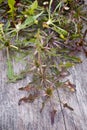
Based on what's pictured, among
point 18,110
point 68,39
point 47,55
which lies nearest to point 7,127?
point 18,110

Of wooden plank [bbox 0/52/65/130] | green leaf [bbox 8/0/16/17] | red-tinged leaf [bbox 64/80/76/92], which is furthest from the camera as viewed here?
green leaf [bbox 8/0/16/17]

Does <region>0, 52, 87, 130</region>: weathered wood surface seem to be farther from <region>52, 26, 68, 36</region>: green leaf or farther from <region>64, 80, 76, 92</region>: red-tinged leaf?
<region>52, 26, 68, 36</region>: green leaf

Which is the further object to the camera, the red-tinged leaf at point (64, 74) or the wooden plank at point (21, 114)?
the red-tinged leaf at point (64, 74)

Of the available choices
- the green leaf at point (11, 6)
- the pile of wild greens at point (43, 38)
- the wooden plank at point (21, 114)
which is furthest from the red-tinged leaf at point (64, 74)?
the green leaf at point (11, 6)

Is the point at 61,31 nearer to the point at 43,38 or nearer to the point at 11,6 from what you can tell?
the point at 43,38

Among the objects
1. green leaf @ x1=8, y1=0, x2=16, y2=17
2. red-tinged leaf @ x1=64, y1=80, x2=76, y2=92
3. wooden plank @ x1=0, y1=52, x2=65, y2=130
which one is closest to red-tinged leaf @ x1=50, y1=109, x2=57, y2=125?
wooden plank @ x1=0, y1=52, x2=65, y2=130

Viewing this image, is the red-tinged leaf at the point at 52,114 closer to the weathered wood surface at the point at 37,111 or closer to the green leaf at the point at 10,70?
the weathered wood surface at the point at 37,111

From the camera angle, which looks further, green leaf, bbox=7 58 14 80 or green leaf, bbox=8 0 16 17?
green leaf, bbox=8 0 16 17

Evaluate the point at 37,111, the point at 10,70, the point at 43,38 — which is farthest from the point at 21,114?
the point at 43,38
